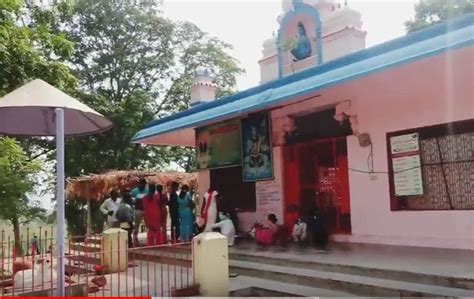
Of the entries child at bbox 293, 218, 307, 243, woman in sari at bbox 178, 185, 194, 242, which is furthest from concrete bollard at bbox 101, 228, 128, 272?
child at bbox 293, 218, 307, 243

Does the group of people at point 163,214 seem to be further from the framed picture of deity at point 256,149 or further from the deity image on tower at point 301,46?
the deity image on tower at point 301,46

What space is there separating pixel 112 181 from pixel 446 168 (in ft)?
34.6

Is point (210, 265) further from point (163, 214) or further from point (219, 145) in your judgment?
point (219, 145)

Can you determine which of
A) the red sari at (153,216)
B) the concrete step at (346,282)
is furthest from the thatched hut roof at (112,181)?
the concrete step at (346,282)

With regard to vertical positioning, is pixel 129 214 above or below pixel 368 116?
below

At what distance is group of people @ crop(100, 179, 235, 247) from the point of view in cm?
1021

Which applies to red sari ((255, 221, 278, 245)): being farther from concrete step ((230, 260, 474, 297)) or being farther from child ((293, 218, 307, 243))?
concrete step ((230, 260, 474, 297))

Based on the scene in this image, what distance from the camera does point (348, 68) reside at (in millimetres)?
7648

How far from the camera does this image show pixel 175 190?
11.1 m

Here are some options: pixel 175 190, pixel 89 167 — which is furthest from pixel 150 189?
pixel 89 167

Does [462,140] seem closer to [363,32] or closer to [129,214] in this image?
[363,32]

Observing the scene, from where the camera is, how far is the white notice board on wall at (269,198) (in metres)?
10.9

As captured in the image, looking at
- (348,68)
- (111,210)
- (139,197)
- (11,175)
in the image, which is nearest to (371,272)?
(348,68)

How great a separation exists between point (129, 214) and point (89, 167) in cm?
990
